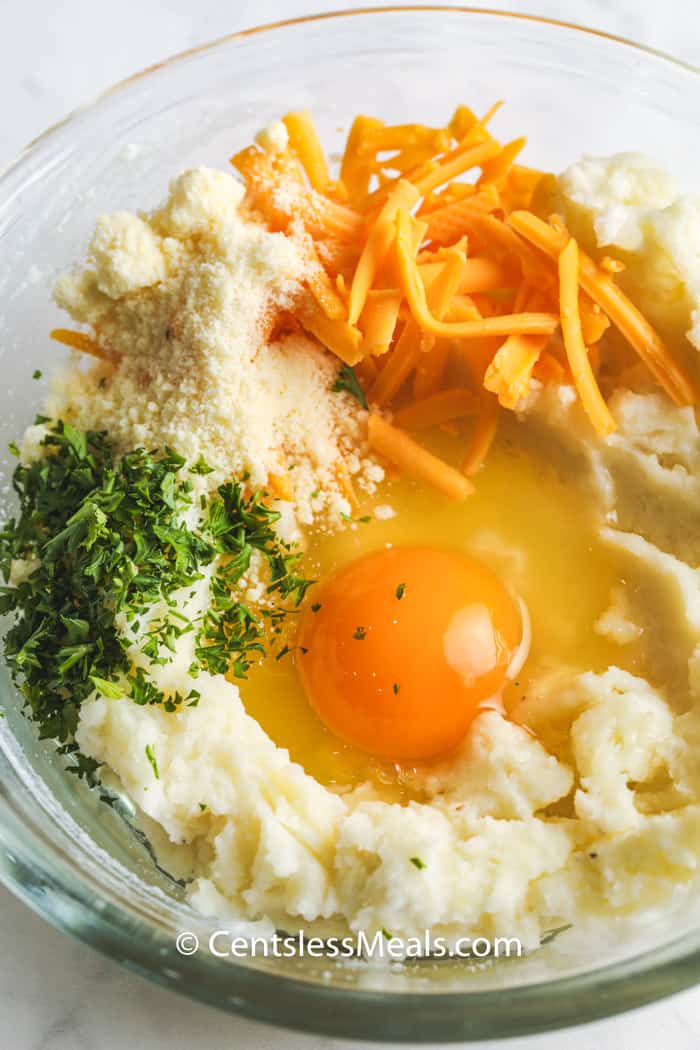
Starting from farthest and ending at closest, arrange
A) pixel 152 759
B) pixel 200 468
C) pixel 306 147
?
pixel 306 147
pixel 200 468
pixel 152 759

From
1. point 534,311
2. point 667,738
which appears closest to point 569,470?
point 534,311

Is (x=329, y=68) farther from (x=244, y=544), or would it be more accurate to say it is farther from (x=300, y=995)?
(x=300, y=995)

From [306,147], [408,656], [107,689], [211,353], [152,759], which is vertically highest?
[306,147]

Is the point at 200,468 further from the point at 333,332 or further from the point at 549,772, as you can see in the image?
the point at 549,772

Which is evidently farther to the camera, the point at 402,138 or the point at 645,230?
the point at 402,138

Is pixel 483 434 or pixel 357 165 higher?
pixel 357 165

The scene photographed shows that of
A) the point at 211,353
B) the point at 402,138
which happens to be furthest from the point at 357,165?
the point at 211,353

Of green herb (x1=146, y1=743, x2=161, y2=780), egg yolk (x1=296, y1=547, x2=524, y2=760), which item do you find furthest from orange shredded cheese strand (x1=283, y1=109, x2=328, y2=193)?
green herb (x1=146, y1=743, x2=161, y2=780)

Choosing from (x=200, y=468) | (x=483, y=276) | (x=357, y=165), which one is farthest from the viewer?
(x=357, y=165)
